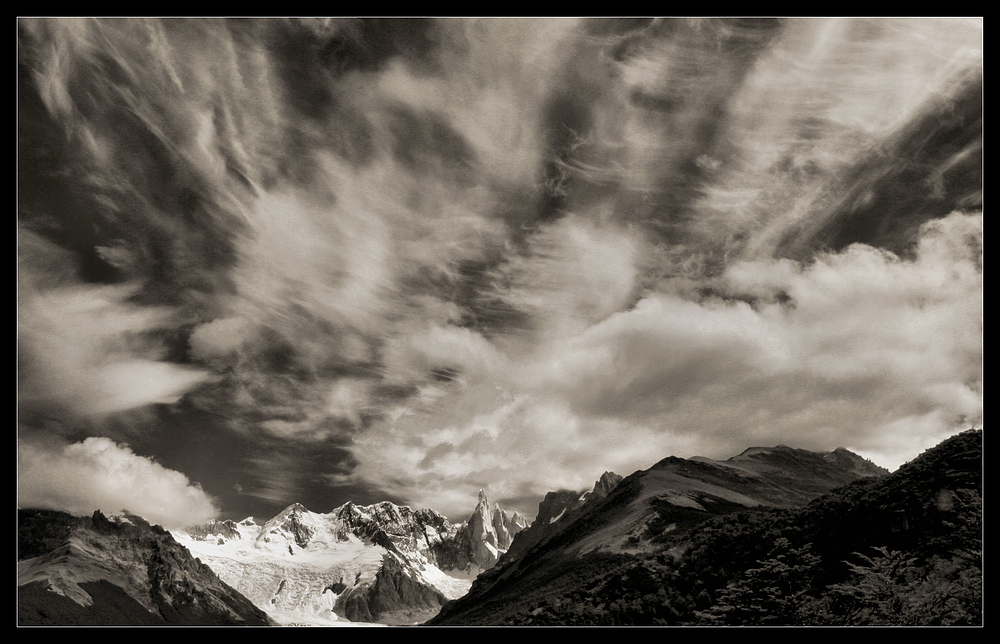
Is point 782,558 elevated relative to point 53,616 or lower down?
elevated

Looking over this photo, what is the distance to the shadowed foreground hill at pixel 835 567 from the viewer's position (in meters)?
35.8

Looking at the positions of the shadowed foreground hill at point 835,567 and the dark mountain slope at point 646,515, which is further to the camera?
the dark mountain slope at point 646,515

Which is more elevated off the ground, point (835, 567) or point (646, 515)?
point (646, 515)

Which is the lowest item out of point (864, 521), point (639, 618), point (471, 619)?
point (471, 619)

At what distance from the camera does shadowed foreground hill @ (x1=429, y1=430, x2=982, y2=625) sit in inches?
1411

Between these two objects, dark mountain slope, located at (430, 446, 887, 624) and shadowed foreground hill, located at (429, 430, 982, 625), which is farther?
dark mountain slope, located at (430, 446, 887, 624)

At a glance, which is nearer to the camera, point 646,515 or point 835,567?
point 835,567

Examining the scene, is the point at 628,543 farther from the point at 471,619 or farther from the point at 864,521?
the point at 864,521

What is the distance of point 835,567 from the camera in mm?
41406

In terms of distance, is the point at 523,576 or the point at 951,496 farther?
the point at 523,576

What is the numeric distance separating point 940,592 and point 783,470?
122 metres
